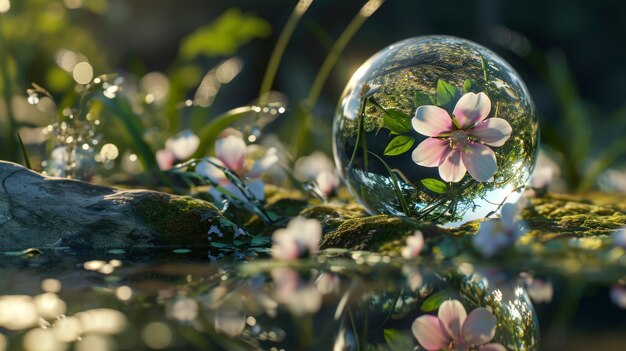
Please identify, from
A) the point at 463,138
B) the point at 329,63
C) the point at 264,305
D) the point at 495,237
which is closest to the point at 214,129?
the point at 329,63

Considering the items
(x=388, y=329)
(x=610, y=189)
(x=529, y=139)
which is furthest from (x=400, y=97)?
(x=610, y=189)

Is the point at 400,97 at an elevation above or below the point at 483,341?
above

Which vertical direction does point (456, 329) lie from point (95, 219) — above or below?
above

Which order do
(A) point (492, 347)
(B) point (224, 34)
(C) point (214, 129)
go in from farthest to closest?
(B) point (224, 34) < (C) point (214, 129) < (A) point (492, 347)

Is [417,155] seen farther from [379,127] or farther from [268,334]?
[268,334]

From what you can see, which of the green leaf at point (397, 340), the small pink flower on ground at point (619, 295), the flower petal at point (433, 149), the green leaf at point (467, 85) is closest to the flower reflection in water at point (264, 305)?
the green leaf at point (397, 340)

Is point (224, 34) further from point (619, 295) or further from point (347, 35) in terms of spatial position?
point (619, 295)

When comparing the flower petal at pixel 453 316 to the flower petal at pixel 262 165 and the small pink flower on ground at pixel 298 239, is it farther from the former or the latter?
the flower petal at pixel 262 165
